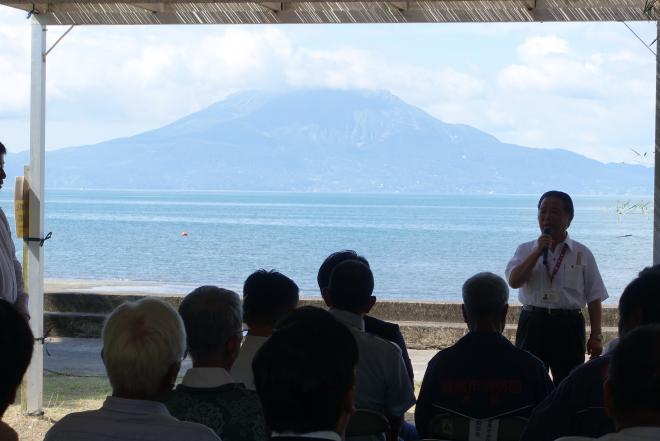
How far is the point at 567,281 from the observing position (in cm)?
510

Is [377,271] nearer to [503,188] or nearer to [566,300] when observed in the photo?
[566,300]

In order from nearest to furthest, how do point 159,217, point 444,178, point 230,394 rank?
1. point 230,394
2. point 159,217
3. point 444,178

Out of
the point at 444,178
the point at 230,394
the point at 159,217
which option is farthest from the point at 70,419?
the point at 444,178

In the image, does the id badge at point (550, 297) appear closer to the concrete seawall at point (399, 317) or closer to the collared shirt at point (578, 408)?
the collared shirt at point (578, 408)

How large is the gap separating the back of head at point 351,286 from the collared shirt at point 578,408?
114cm

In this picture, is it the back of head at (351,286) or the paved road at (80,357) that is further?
the paved road at (80,357)

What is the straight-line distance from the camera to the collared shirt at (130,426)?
7.47 ft

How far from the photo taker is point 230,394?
271cm

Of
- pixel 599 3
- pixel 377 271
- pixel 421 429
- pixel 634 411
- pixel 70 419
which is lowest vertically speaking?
pixel 377 271

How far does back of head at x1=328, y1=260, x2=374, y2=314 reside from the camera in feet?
12.3

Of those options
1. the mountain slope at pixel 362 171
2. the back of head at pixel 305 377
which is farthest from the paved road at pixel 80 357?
the mountain slope at pixel 362 171

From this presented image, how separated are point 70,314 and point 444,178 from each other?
547 feet

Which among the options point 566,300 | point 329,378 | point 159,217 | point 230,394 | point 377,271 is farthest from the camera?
point 159,217

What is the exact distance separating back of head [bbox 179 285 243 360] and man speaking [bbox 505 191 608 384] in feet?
8.41
